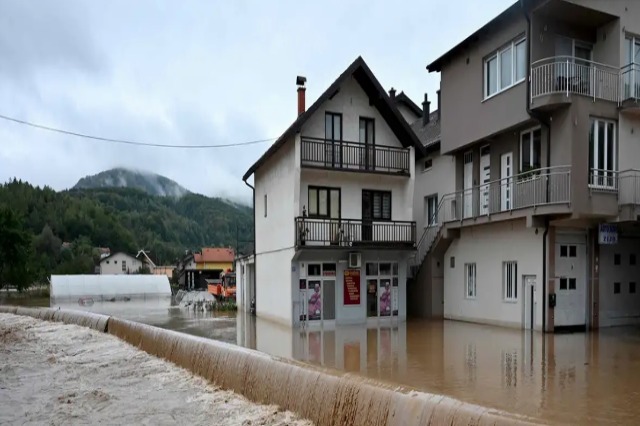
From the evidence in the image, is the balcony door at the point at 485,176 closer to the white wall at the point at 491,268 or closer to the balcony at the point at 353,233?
the white wall at the point at 491,268

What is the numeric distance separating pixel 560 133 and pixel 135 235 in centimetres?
11432

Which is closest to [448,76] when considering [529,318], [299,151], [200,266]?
[299,151]

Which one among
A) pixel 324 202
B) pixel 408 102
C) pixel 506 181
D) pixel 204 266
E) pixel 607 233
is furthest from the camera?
pixel 204 266

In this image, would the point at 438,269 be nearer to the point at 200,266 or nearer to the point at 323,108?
the point at 323,108

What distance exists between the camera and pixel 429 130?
96.2 feet

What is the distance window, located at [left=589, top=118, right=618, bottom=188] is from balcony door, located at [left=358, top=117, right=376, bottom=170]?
338 inches

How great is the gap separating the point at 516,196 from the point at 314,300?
882cm

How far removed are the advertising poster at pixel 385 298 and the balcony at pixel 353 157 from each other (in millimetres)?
4826

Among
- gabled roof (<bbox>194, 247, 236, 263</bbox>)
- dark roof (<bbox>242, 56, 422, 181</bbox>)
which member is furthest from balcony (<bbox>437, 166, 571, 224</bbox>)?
gabled roof (<bbox>194, 247, 236, 263</bbox>)

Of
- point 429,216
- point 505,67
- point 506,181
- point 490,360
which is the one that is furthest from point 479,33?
point 490,360

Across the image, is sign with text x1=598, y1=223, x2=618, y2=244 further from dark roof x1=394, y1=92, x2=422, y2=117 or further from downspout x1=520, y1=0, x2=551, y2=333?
dark roof x1=394, y1=92, x2=422, y2=117

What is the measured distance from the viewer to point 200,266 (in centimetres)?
7850

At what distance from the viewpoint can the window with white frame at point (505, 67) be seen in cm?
1964

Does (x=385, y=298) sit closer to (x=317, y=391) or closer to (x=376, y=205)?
(x=376, y=205)
